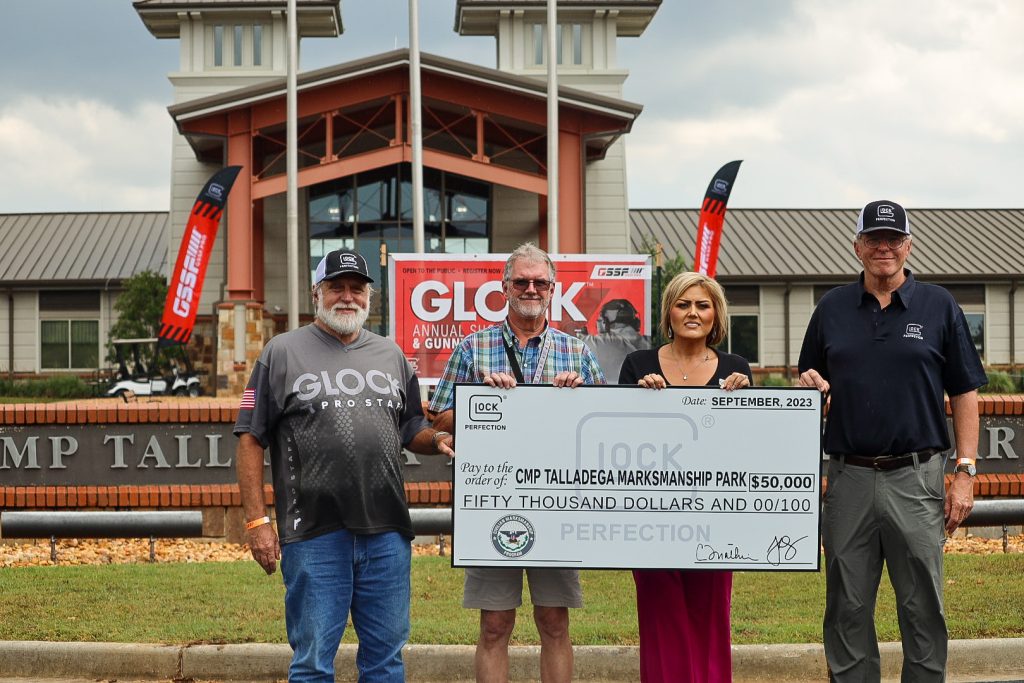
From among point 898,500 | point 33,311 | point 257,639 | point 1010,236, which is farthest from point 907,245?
point 1010,236

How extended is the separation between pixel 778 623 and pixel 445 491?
13.9ft

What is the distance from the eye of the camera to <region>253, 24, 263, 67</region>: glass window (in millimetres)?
35844

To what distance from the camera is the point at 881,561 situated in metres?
4.97

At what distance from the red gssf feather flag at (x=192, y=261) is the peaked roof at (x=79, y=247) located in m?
11.9

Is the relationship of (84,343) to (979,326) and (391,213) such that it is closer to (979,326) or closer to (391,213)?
(391,213)

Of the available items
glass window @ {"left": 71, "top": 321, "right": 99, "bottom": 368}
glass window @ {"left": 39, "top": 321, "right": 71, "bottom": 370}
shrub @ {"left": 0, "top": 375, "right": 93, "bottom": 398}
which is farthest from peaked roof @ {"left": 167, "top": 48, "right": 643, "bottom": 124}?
glass window @ {"left": 39, "top": 321, "right": 71, "bottom": 370}

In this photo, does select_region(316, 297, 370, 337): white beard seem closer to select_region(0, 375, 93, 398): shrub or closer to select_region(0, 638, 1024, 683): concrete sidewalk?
select_region(0, 638, 1024, 683): concrete sidewalk

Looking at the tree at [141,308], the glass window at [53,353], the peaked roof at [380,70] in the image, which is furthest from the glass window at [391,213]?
the glass window at [53,353]

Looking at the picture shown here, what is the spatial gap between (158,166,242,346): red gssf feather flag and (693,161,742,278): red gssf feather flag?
1121 cm

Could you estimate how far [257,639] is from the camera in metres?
6.40

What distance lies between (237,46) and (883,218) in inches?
1343

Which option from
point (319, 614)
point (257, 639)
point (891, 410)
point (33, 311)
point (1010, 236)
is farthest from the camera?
point (1010, 236)

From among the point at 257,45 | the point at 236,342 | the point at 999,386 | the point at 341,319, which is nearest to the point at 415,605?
the point at 341,319

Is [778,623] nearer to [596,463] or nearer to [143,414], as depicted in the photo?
[596,463]
